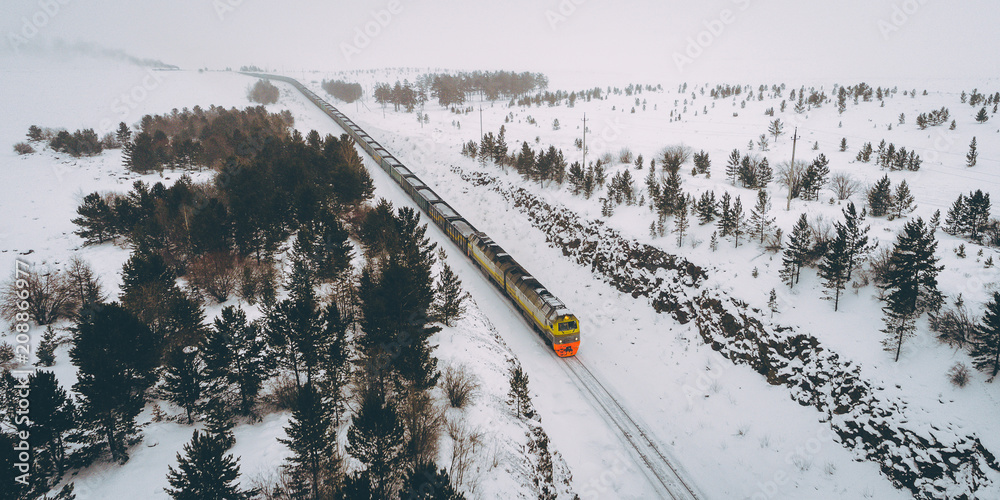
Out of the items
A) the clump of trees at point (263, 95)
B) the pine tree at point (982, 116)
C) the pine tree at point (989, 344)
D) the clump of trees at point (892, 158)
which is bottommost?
the pine tree at point (989, 344)

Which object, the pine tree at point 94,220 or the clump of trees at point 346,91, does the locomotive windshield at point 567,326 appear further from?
the clump of trees at point 346,91

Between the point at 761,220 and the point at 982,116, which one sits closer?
the point at 761,220

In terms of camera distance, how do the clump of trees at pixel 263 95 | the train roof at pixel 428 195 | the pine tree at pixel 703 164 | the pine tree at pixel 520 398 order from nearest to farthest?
the pine tree at pixel 520 398 < the pine tree at pixel 703 164 < the train roof at pixel 428 195 < the clump of trees at pixel 263 95

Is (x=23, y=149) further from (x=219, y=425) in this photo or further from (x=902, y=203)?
(x=902, y=203)

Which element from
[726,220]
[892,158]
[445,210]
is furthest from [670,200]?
[445,210]

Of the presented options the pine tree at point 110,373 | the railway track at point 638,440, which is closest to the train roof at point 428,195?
the railway track at point 638,440

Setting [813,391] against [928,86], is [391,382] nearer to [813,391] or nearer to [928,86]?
[813,391]
